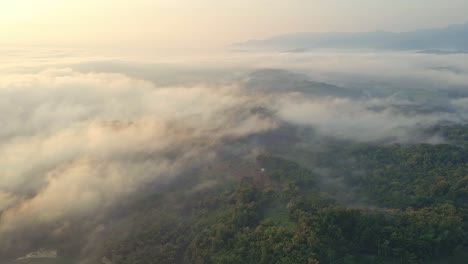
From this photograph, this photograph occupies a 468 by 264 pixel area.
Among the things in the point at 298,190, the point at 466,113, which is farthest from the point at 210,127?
the point at 466,113

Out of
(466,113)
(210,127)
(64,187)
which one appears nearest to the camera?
(64,187)

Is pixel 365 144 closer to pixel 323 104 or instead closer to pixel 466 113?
pixel 323 104

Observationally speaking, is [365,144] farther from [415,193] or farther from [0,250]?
[0,250]

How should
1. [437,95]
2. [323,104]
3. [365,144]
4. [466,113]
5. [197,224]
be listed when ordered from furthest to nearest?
[437,95] < [323,104] < [466,113] < [365,144] < [197,224]

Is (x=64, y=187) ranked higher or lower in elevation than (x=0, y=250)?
higher

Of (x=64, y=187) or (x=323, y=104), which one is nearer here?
(x=64, y=187)

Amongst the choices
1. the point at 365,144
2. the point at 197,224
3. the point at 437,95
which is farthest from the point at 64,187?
the point at 437,95
